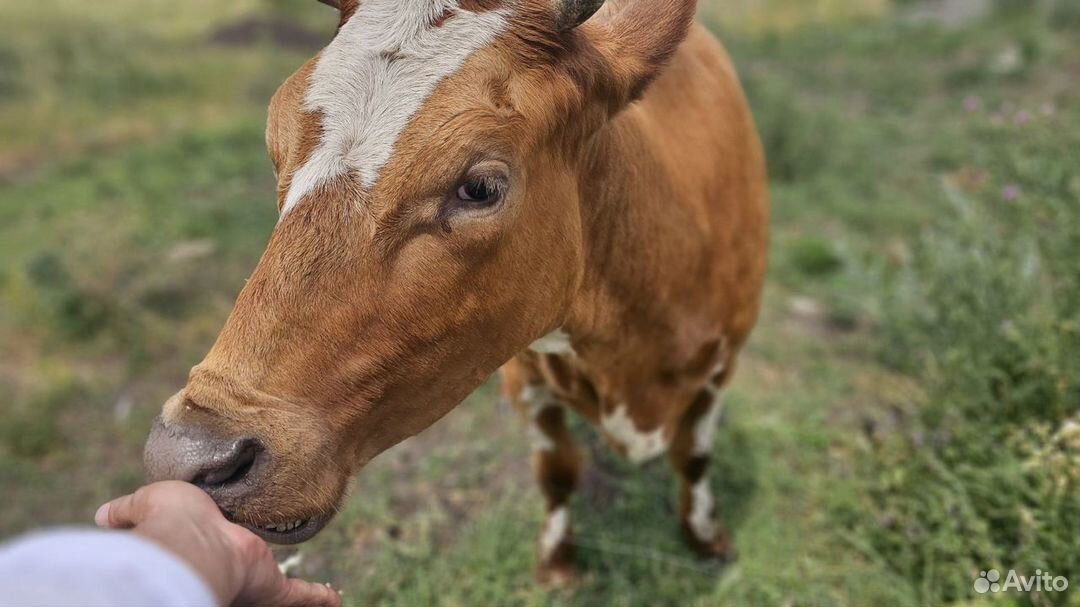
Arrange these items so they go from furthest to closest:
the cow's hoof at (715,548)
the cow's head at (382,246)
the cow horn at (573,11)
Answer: the cow's hoof at (715,548) → the cow horn at (573,11) → the cow's head at (382,246)

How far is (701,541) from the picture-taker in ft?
11.8

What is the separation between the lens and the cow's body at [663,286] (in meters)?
2.31

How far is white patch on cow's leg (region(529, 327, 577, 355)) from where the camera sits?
229 cm

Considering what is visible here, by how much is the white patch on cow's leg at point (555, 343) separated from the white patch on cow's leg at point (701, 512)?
151 centimetres

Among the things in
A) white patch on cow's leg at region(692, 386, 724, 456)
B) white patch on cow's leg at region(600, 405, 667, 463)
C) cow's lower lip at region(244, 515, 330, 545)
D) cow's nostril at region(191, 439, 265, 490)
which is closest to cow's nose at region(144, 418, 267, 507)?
cow's nostril at region(191, 439, 265, 490)

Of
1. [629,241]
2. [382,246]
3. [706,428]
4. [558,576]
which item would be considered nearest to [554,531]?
[558,576]

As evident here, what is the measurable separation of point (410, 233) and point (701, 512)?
2.50 metres

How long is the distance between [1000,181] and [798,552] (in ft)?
9.58

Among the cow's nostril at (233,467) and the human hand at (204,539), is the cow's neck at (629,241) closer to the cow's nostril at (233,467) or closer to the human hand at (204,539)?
the cow's nostril at (233,467)

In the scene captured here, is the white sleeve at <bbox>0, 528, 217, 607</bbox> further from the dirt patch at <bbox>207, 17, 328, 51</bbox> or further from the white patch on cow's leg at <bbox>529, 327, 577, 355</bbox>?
the dirt patch at <bbox>207, 17, 328, 51</bbox>

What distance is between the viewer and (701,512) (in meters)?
3.58

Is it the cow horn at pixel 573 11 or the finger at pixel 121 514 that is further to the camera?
the cow horn at pixel 573 11

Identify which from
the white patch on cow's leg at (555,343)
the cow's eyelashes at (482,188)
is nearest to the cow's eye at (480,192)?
the cow's eyelashes at (482,188)

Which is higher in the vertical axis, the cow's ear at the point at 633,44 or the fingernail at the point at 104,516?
the cow's ear at the point at 633,44
